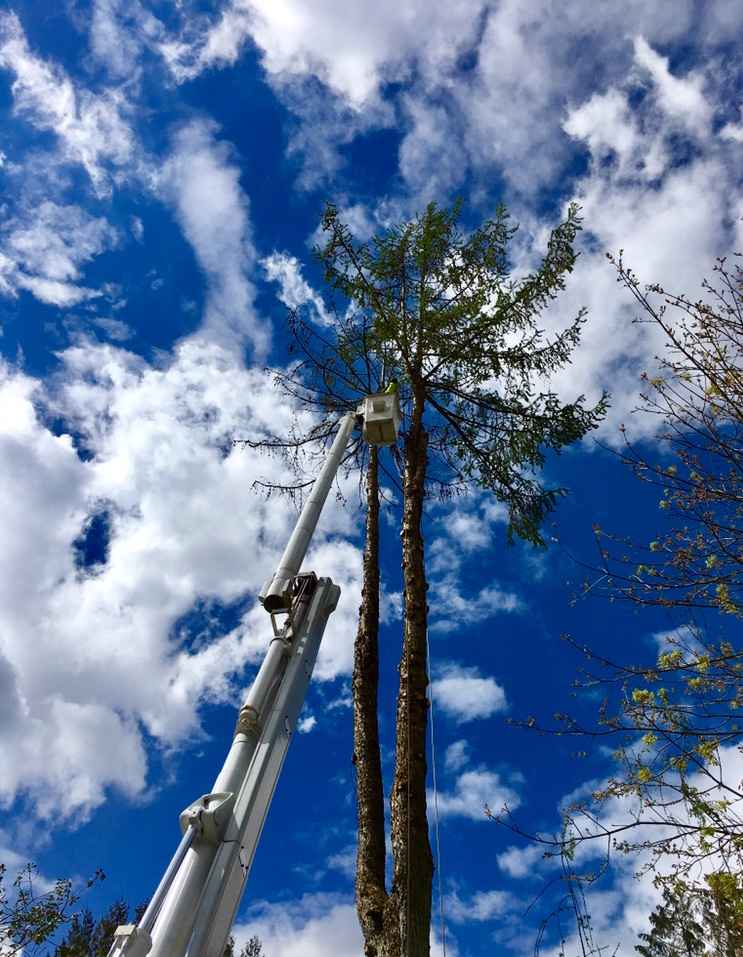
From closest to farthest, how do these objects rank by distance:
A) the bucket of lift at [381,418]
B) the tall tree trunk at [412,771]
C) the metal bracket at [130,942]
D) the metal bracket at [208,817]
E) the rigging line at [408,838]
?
the metal bracket at [130,942], the metal bracket at [208,817], the rigging line at [408,838], the tall tree trunk at [412,771], the bucket of lift at [381,418]

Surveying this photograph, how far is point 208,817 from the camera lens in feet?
10.0

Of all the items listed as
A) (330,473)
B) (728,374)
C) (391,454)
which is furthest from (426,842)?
(391,454)

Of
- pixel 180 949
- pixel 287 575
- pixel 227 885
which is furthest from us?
pixel 287 575

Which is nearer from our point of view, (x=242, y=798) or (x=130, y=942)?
(x=130, y=942)

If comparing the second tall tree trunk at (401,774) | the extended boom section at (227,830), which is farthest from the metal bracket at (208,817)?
the second tall tree trunk at (401,774)

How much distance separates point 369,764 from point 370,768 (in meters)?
0.04

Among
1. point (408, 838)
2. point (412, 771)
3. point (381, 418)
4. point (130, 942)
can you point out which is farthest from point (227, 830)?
point (381, 418)

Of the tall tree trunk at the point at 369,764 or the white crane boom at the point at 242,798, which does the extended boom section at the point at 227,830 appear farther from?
the tall tree trunk at the point at 369,764

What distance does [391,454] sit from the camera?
33.0ft

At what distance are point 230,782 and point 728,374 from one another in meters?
3.61

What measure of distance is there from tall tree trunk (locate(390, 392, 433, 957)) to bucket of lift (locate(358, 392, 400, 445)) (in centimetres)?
143

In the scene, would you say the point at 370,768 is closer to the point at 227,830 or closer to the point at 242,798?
the point at 242,798

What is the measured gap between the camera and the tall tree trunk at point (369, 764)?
462 centimetres

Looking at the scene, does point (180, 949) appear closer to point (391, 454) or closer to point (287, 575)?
point (287, 575)
